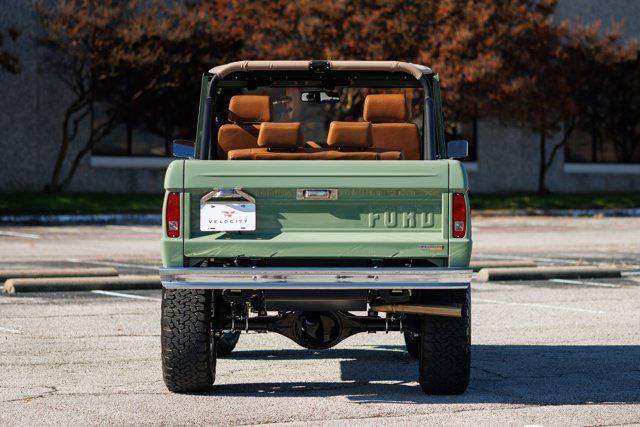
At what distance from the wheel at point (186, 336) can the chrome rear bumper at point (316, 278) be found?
0.37m

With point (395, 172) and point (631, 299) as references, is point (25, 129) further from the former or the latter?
point (395, 172)

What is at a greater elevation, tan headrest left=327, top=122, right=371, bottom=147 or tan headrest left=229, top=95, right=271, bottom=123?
tan headrest left=229, top=95, right=271, bottom=123

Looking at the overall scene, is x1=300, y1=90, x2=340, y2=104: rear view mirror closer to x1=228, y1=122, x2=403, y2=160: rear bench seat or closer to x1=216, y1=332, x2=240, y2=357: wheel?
x1=228, y1=122, x2=403, y2=160: rear bench seat

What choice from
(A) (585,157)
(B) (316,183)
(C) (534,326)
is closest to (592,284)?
(C) (534,326)

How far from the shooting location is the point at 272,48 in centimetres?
3353

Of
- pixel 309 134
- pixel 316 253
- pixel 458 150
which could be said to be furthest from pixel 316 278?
pixel 309 134

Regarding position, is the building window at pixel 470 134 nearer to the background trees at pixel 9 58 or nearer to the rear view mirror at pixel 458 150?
the background trees at pixel 9 58

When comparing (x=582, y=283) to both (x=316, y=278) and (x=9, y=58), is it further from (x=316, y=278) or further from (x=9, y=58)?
(x=9, y=58)

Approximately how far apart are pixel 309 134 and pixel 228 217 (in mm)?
2449

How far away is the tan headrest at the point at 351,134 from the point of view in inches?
336

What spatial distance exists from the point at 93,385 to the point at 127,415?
3.71 feet

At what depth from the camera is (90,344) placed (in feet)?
34.2

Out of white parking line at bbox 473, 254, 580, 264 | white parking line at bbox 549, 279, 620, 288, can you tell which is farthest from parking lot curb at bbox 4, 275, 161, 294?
white parking line at bbox 473, 254, 580, 264

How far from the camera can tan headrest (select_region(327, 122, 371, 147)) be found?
8.53 m
